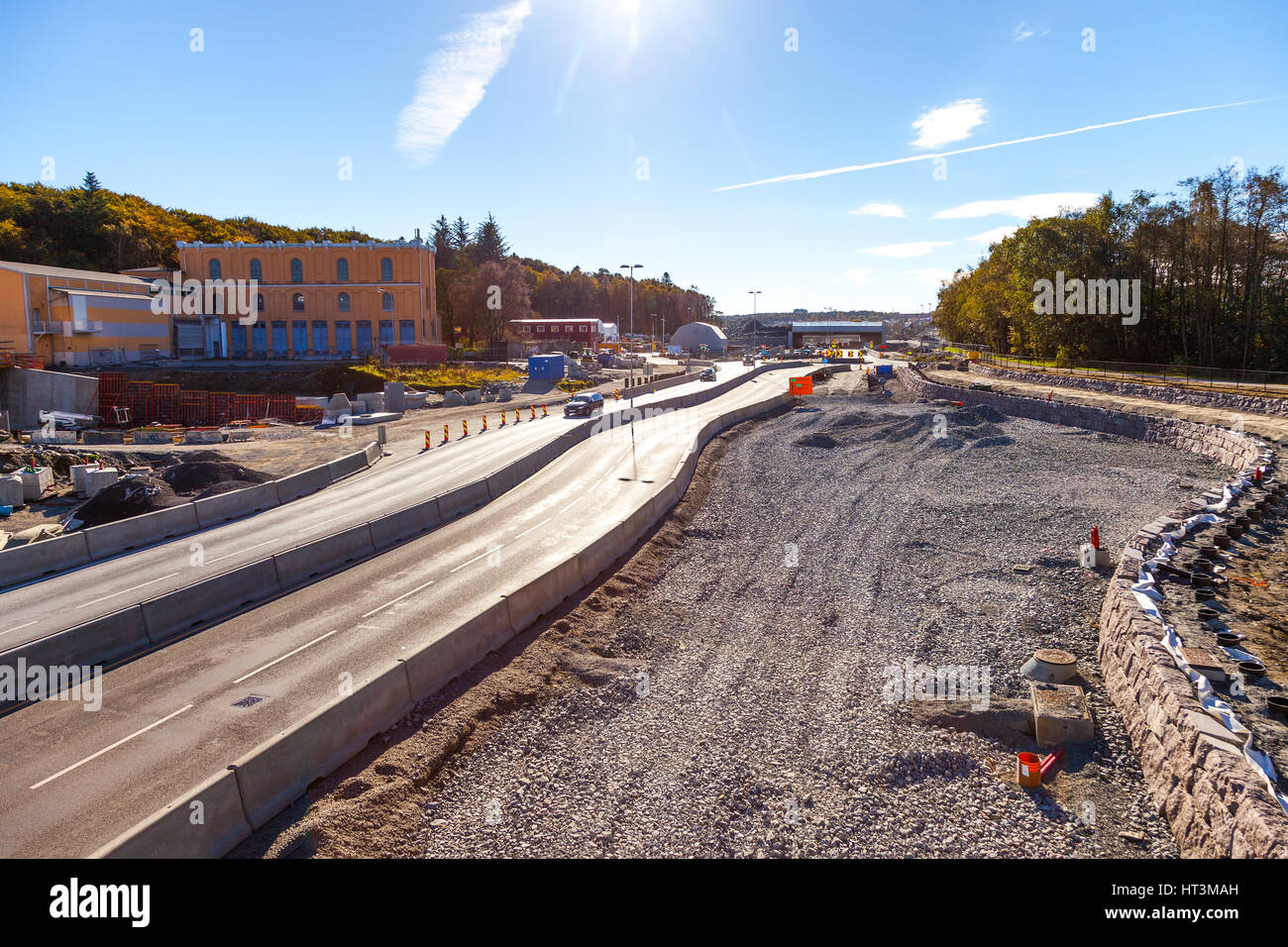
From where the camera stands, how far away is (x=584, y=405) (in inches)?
1863

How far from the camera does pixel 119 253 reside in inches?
3465

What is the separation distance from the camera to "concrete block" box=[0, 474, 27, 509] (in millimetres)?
25453

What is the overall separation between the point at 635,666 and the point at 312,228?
14428 centimetres

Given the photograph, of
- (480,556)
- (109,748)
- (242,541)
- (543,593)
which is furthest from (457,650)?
(242,541)

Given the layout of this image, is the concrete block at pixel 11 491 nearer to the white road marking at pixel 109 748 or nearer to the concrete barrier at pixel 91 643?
the concrete barrier at pixel 91 643

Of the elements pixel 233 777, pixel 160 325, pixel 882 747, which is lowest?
pixel 882 747

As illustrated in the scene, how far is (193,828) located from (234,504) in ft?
64.1

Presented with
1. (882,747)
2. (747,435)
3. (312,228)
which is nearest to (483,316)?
(312,228)

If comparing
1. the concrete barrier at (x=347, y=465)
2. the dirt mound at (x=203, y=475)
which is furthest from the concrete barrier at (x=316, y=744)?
the concrete barrier at (x=347, y=465)

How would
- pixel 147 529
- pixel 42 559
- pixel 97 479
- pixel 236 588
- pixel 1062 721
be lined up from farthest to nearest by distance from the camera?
pixel 97 479, pixel 147 529, pixel 42 559, pixel 236 588, pixel 1062 721

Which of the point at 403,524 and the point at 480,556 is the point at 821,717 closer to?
the point at 480,556

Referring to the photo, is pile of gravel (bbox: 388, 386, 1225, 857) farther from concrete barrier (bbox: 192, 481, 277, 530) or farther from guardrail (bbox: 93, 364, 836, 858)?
concrete barrier (bbox: 192, 481, 277, 530)
